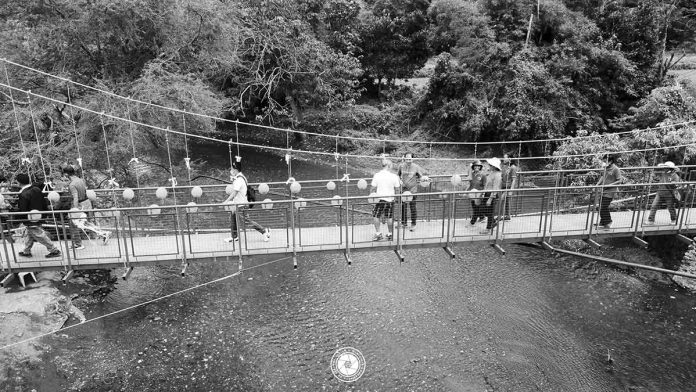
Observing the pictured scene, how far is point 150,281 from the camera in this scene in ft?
38.7

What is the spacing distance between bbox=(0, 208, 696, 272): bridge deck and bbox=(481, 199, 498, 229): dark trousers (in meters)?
0.12

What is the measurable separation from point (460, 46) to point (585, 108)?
5252 millimetres

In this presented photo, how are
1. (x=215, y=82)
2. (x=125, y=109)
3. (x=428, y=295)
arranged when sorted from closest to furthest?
1. (x=428, y=295)
2. (x=125, y=109)
3. (x=215, y=82)

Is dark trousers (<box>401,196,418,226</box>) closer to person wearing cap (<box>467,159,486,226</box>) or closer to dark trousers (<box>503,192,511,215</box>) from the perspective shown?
person wearing cap (<box>467,159,486,226</box>)

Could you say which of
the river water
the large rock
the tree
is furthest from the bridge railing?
the tree

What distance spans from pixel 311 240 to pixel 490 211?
2.76 m

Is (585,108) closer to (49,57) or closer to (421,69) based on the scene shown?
(421,69)

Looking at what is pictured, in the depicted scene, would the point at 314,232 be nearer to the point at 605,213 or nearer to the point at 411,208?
the point at 411,208

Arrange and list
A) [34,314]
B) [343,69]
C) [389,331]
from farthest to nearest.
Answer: [343,69]
[389,331]
[34,314]

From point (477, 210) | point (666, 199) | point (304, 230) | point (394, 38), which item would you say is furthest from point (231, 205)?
point (394, 38)

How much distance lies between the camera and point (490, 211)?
846 centimetres

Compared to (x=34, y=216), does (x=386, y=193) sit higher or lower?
higher

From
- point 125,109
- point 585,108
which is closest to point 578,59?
point 585,108

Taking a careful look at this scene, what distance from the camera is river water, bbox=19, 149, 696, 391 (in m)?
8.59
